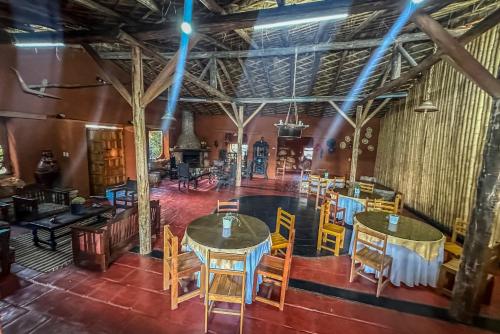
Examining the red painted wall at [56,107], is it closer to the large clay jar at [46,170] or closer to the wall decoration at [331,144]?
the large clay jar at [46,170]

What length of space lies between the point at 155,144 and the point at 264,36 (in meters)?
6.98

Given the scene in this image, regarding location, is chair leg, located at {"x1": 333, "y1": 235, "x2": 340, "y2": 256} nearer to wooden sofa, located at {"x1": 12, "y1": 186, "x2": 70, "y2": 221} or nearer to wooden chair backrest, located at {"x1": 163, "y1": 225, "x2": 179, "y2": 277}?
wooden chair backrest, located at {"x1": 163, "y1": 225, "x2": 179, "y2": 277}

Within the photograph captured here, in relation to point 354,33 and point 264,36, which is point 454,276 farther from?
point 264,36

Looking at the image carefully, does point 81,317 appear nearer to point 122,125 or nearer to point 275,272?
point 275,272

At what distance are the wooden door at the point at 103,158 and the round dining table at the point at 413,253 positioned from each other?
7.47 metres

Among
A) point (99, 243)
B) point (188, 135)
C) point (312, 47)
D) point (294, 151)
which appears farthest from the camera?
point (294, 151)

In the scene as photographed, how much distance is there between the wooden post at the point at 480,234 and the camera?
7.97 feet

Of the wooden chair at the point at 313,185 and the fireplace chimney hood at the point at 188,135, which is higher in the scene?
the fireplace chimney hood at the point at 188,135

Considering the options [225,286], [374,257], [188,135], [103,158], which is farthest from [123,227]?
[188,135]

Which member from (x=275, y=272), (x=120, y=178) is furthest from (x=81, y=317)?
(x=120, y=178)

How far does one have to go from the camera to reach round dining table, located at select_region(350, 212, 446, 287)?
314cm

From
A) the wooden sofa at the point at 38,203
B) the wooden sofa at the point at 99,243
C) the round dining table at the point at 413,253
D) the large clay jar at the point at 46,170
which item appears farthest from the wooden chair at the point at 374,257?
the large clay jar at the point at 46,170

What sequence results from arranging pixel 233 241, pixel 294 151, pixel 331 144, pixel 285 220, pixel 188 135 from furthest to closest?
pixel 294 151 → pixel 188 135 → pixel 331 144 → pixel 285 220 → pixel 233 241

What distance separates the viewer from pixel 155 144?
397 inches
